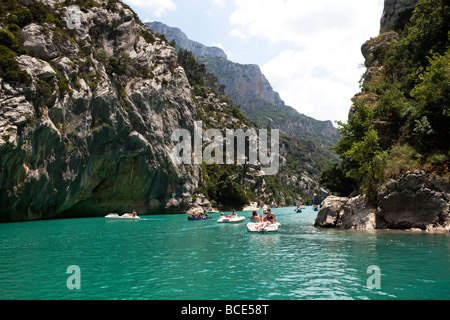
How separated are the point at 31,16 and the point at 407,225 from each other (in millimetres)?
55817

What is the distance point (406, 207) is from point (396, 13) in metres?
41.8

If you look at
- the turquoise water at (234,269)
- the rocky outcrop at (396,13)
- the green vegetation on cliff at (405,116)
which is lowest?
the turquoise water at (234,269)

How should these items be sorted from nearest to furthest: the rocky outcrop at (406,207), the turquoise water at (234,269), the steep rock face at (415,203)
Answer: the turquoise water at (234,269) → the steep rock face at (415,203) → the rocky outcrop at (406,207)

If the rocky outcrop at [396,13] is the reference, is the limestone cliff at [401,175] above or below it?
below

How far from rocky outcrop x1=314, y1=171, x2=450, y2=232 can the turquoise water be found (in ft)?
10.3

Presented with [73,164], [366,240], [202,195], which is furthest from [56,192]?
[366,240]

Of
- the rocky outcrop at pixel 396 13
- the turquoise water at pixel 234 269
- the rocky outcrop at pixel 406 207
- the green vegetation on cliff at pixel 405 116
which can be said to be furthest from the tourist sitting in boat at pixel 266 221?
the rocky outcrop at pixel 396 13

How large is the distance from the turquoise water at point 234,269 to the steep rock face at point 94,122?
2466 cm

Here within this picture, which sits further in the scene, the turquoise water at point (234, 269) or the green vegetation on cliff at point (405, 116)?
the green vegetation on cliff at point (405, 116)

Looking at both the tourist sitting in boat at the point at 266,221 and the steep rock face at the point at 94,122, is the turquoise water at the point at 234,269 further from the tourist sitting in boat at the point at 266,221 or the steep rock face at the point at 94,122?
the steep rock face at the point at 94,122

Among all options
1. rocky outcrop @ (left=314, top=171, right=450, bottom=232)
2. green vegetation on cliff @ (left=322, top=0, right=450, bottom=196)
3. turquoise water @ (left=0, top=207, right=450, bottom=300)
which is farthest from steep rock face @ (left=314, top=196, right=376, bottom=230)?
turquoise water @ (left=0, top=207, right=450, bottom=300)

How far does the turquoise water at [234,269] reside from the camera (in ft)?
32.7

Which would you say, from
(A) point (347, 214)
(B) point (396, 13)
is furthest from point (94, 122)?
(B) point (396, 13)

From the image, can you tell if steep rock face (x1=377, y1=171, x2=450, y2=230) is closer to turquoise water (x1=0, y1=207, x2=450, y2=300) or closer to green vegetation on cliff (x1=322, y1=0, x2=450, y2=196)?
green vegetation on cliff (x1=322, y1=0, x2=450, y2=196)
